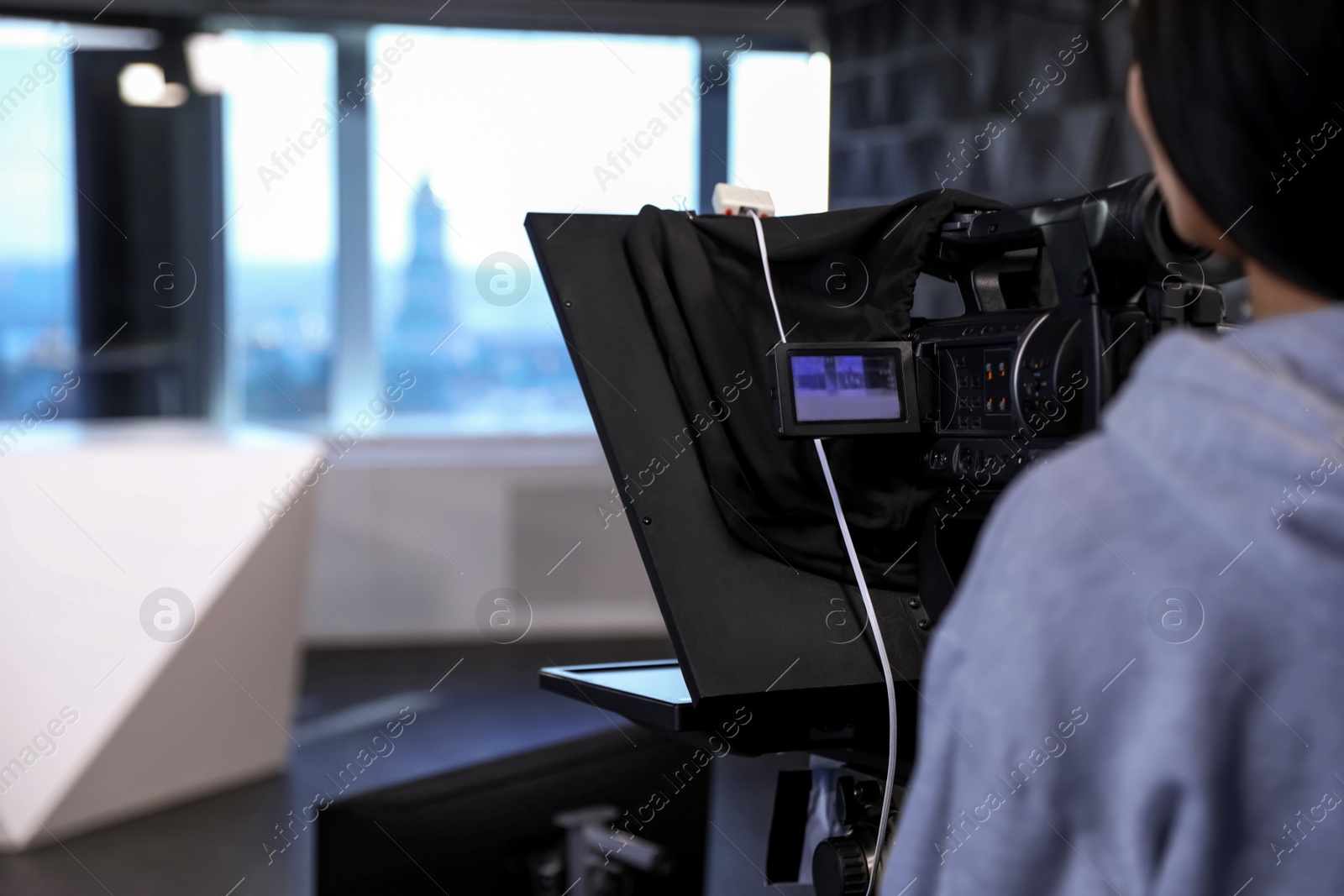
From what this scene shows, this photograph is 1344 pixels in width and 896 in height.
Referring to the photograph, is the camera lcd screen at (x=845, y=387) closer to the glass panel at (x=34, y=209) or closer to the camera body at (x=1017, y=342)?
the camera body at (x=1017, y=342)

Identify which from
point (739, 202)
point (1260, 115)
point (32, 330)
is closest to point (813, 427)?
point (739, 202)

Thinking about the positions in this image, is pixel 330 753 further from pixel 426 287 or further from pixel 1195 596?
pixel 1195 596

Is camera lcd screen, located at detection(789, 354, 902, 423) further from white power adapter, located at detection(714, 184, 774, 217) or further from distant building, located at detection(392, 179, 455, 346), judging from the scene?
distant building, located at detection(392, 179, 455, 346)

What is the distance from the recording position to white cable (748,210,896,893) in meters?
0.96

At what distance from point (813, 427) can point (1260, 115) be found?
1.84 feet

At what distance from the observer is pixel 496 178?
14.6ft

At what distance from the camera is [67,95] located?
14.5 ft

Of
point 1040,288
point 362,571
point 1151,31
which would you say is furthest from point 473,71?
point 1151,31

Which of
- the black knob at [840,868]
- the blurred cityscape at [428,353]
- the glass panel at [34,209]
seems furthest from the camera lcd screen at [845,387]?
the glass panel at [34,209]

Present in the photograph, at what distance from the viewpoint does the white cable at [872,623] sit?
96 centimetres

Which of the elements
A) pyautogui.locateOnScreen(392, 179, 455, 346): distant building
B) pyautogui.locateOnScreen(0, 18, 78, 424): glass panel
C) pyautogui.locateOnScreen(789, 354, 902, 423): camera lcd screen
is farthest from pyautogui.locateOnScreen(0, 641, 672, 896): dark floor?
pyautogui.locateOnScreen(0, 18, 78, 424): glass panel

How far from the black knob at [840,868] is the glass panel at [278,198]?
159 inches

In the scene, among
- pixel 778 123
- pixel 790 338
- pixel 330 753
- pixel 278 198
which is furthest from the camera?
pixel 778 123

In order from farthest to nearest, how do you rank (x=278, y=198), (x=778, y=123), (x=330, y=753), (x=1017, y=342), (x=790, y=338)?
(x=778, y=123), (x=278, y=198), (x=330, y=753), (x=790, y=338), (x=1017, y=342)
